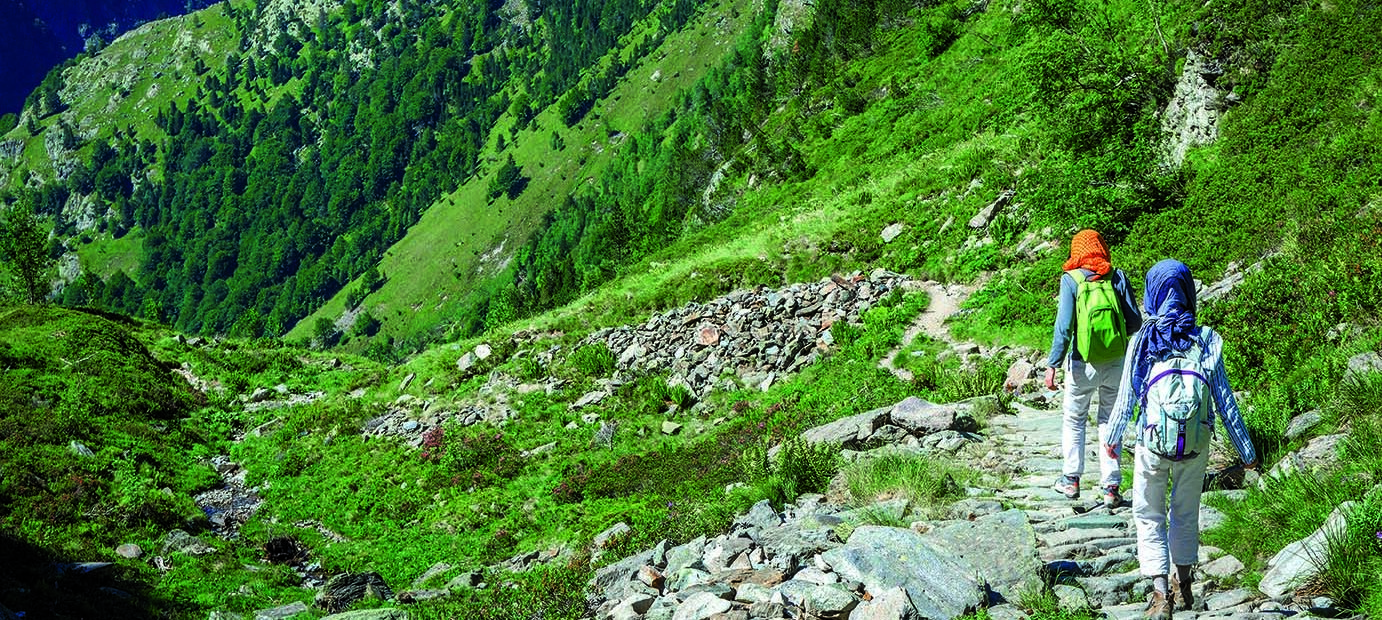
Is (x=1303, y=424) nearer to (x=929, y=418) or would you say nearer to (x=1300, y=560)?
(x=1300, y=560)

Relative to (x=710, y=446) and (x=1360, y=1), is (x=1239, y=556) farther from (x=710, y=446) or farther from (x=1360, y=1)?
(x=1360, y=1)

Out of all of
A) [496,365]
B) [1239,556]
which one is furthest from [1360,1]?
[496,365]

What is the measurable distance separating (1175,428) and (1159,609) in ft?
4.54

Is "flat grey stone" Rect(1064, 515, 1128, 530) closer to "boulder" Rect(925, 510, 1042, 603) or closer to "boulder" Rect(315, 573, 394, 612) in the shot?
"boulder" Rect(925, 510, 1042, 603)

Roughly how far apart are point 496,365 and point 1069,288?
22.1 metres

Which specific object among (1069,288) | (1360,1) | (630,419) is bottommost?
(630,419)

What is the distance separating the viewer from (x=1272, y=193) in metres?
15.2

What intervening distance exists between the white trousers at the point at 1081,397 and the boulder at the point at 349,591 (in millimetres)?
10386

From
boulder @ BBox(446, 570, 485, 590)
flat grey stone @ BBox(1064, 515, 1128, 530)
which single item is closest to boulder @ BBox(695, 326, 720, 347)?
boulder @ BBox(446, 570, 485, 590)

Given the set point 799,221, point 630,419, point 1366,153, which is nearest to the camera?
point 1366,153

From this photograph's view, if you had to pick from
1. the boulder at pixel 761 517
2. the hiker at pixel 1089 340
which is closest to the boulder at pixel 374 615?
the boulder at pixel 761 517

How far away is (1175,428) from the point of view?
6113mm

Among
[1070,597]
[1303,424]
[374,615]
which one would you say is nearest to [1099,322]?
[1303,424]

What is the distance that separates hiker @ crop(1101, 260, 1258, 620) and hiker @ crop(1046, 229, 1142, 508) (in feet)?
6.79
